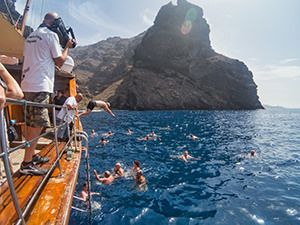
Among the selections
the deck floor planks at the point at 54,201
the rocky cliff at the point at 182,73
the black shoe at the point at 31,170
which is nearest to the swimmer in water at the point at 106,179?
the deck floor planks at the point at 54,201

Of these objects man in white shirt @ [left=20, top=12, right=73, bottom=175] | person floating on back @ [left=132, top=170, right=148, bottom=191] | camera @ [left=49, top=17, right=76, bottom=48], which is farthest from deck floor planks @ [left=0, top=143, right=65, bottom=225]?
person floating on back @ [left=132, top=170, right=148, bottom=191]

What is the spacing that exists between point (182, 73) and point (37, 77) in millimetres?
84658

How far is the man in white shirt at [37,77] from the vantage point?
2.51m

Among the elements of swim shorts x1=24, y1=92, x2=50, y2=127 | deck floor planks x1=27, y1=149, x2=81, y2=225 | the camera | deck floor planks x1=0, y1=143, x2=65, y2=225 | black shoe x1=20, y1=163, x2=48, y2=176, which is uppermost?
the camera

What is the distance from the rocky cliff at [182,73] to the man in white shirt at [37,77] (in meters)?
→ 62.7

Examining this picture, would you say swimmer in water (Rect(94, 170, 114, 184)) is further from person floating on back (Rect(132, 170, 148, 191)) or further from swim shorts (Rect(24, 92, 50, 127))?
swim shorts (Rect(24, 92, 50, 127))

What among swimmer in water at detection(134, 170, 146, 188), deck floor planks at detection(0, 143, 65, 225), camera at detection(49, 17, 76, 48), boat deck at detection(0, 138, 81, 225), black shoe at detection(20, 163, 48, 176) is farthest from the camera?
swimmer in water at detection(134, 170, 146, 188)

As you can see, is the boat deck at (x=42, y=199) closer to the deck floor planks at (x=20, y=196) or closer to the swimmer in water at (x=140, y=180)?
the deck floor planks at (x=20, y=196)

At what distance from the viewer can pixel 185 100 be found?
238ft

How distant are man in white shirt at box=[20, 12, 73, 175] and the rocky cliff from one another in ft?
206

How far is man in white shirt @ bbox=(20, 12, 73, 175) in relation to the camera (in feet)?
8.23

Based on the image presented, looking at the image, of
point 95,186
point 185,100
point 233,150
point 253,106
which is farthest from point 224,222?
point 253,106

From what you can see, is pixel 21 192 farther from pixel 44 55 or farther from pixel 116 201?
pixel 116 201

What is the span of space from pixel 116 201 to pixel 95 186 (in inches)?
54.6
